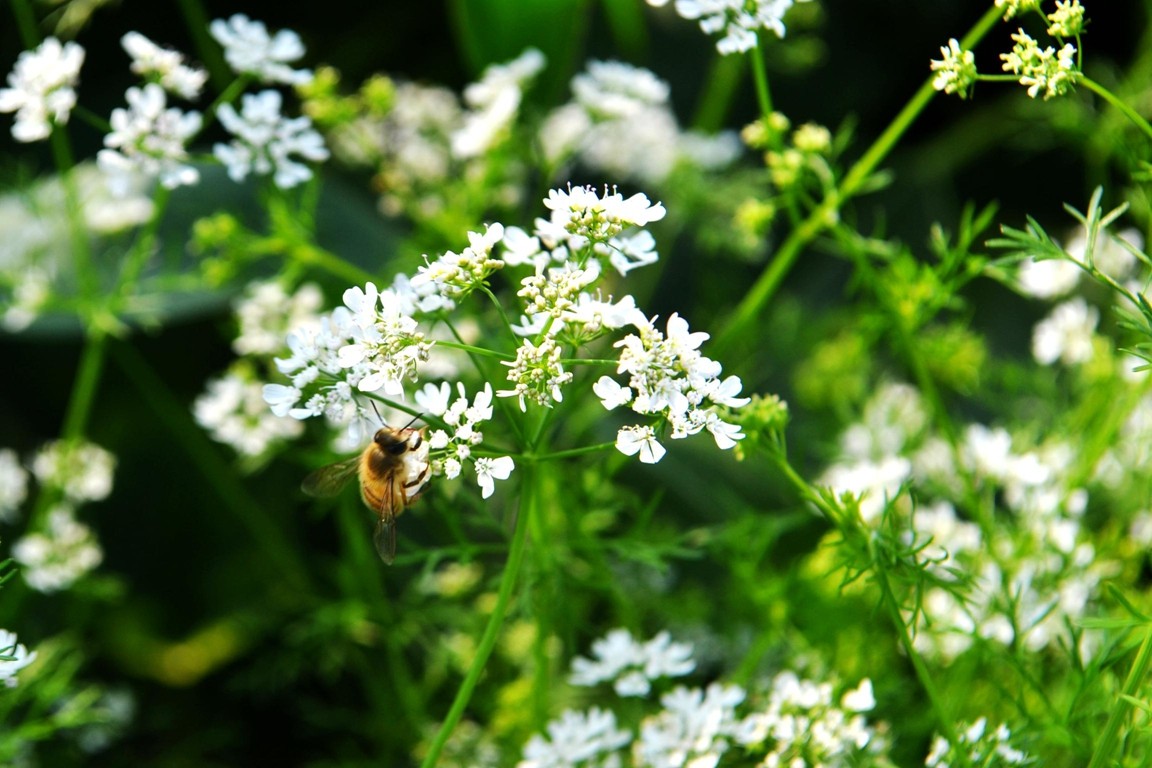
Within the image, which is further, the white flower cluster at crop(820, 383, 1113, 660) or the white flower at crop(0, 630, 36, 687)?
the white flower cluster at crop(820, 383, 1113, 660)

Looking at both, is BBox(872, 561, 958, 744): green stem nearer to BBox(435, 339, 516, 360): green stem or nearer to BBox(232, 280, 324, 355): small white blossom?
BBox(435, 339, 516, 360): green stem

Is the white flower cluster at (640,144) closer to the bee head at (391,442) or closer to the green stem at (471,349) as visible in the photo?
the bee head at (391,442)

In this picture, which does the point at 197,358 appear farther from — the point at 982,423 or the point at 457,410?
the point at 982,423

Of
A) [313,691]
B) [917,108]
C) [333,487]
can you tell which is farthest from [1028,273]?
[313,691]

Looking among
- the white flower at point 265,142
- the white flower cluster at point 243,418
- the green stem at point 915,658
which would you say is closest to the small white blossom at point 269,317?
the white flower cluster at point 243,418

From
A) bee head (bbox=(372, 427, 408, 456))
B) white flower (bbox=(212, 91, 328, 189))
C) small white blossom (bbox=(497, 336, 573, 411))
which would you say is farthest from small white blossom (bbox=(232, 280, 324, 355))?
small white blossom (bbox=(497, 336, 573, 411))

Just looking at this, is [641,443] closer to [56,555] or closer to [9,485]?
[56,555]

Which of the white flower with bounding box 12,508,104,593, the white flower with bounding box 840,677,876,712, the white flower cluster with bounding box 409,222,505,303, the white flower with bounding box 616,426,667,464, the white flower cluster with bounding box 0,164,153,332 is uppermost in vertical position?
the white flower cluster with bounding box 409,222,505,303
